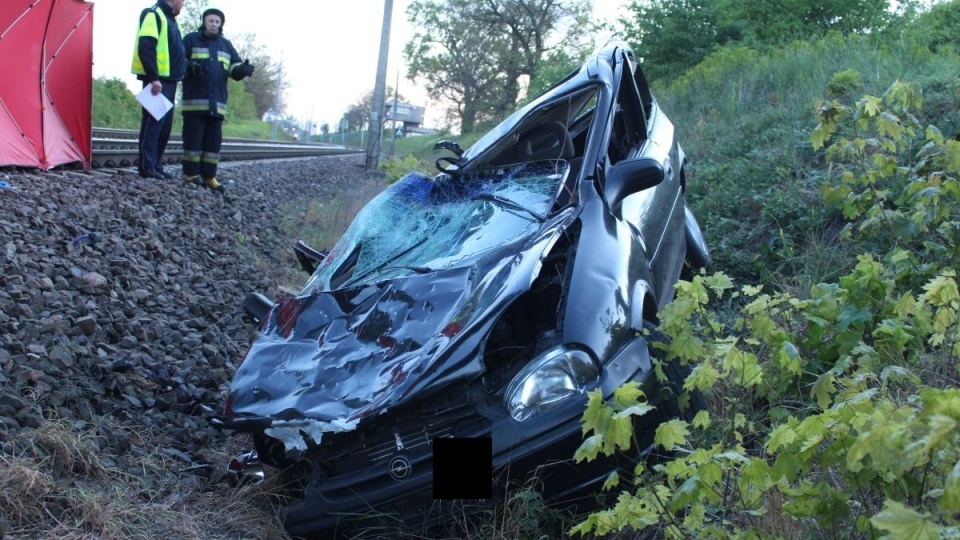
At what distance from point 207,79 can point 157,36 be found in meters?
0.75

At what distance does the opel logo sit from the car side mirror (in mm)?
1667

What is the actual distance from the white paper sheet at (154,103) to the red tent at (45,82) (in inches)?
42.8

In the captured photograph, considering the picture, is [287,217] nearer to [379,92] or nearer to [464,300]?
[464,300]

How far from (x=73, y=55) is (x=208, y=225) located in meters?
3.26

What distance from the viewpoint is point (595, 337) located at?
3.28 meters

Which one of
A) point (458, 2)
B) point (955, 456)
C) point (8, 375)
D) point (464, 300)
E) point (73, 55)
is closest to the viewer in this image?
point (955, 456)

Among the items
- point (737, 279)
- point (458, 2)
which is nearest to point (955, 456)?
point (737, 279)

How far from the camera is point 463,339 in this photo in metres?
3.24

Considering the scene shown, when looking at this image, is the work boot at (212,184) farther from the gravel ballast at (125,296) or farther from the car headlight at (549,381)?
the car headlight at (549,381)

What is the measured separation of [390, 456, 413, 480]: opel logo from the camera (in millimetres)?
3113

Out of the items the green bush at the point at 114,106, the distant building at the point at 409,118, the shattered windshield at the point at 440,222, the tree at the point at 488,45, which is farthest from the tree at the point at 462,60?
the shattered windshield at the point at 440,222

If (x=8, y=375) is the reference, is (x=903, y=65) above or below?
above

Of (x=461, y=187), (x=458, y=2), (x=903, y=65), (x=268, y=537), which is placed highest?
(x=458, y=2)

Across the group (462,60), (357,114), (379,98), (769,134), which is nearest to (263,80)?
(357,114)
